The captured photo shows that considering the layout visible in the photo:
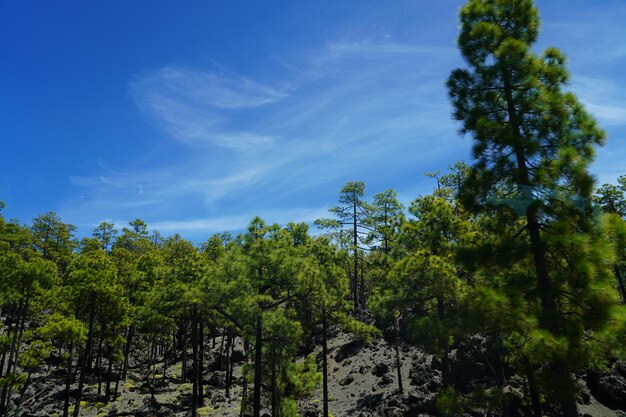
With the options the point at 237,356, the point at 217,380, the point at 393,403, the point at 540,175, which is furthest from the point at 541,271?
the point at 237,356

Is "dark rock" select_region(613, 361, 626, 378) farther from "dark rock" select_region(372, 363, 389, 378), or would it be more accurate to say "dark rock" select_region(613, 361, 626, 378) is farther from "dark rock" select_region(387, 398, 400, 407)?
"dark rock" select_region(372, 363, 389, 378)

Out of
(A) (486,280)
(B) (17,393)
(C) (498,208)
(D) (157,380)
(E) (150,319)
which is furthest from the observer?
(D) (157,380)

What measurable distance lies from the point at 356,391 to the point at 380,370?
2.86m

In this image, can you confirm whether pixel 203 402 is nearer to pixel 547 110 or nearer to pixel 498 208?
pixel 498 208

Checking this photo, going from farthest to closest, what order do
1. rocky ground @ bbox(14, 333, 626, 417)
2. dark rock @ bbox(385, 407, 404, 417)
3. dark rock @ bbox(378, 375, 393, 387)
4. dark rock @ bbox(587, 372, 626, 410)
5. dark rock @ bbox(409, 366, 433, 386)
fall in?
dark rock @ bbox(378, 375, 393, 387)
dark rock @ bbox(409, 366, 433, 386)
dark rock @ bbox(385, 407, 404, 417)
rocky ground @ bbox(14, 333, 626, 417)
dark rock @ bbox(587, 372, 626, 410)

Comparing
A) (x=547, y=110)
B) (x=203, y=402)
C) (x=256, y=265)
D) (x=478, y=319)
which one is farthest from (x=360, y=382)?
(x=547, y=110)

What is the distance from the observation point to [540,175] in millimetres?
7078

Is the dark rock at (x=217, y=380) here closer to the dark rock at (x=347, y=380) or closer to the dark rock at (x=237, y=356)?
the dark rock at (x=237, y=356)

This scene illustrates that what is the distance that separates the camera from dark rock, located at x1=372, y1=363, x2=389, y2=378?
2775cm

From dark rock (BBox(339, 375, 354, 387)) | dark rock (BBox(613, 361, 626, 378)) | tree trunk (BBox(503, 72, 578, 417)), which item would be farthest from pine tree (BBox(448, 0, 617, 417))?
dark rock (BBox(339, 375, 354, 387))

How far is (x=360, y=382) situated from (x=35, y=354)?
22538mm

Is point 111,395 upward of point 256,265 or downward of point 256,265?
downward

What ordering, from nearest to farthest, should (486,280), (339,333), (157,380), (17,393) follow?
(486,280) → (17,393) → (157,380) → (339,333)

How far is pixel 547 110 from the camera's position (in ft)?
24.4
